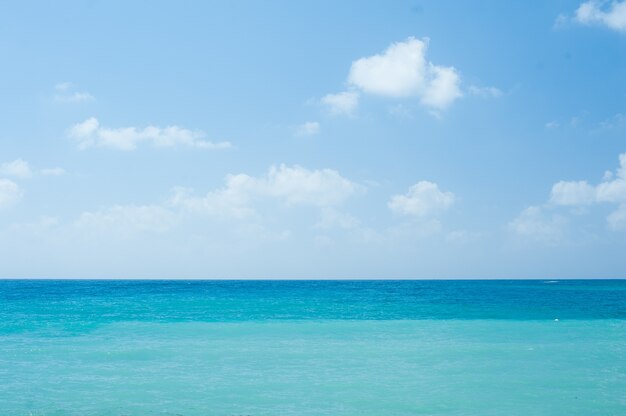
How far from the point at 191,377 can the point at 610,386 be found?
11.5 metres

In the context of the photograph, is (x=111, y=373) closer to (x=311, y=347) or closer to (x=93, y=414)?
(x=93, y=414)

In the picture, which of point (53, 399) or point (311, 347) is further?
point (311, 347)

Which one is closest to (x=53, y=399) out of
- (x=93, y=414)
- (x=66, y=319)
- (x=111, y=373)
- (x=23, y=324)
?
(x=93, y=414)

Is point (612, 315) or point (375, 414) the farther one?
point (612, 315)

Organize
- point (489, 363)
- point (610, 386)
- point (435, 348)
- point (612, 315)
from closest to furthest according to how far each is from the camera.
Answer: point (610, 386) < point (489, 363) < point (435, 348) < point (612, 315)

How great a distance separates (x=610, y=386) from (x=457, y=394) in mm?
4302

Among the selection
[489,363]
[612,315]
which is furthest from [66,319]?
[612,315]

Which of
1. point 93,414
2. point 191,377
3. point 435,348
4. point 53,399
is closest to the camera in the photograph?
point 93,414

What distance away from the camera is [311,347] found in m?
21.7

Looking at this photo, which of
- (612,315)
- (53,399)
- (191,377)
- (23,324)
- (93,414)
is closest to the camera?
(93,414)

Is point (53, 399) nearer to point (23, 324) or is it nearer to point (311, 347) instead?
point (311, 347)

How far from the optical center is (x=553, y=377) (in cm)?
1609

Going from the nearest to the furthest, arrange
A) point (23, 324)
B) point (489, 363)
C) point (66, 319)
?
1. point (489, 363)
2. point (23, 324)
3. point (66, 319)

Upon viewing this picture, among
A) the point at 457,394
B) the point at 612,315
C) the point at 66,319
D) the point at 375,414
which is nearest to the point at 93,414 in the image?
the point at 375,414
